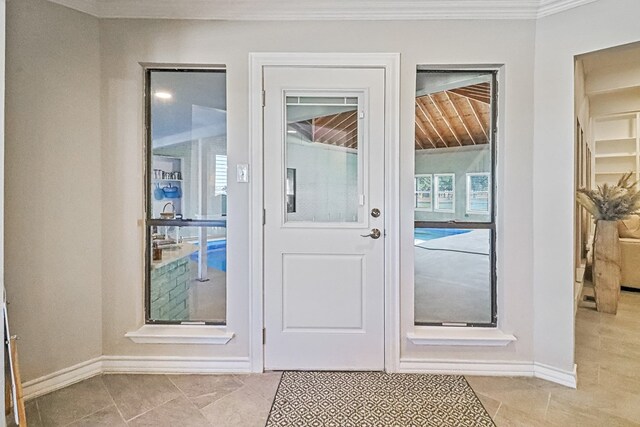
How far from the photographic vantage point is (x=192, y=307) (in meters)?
2.54

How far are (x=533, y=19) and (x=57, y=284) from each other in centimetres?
354

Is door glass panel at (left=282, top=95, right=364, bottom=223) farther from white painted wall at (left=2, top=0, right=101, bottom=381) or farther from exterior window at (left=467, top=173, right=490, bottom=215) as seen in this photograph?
white painted wall at (left=2, top=0, right=101, bottom=381)

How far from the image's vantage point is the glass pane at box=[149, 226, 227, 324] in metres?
2.49

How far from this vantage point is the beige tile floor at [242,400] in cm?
188

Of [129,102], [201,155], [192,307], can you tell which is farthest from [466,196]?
[129,102]

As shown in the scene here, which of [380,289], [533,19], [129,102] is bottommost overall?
[380,289]

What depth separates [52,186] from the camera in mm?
2162

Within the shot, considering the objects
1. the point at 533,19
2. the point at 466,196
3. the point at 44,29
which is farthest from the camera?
the point at 466,196

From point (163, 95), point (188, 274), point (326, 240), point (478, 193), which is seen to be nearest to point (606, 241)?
point (478, 193)

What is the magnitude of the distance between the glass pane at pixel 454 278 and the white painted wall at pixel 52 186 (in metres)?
2.25

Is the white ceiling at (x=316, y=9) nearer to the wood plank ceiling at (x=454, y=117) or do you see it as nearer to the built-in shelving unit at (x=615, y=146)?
the wood plank ceiling at (x=454, y=117)

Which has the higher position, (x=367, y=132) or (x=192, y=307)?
(x=367, y=132)

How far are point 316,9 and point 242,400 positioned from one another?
2.52m

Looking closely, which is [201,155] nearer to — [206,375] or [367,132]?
[367,132]
